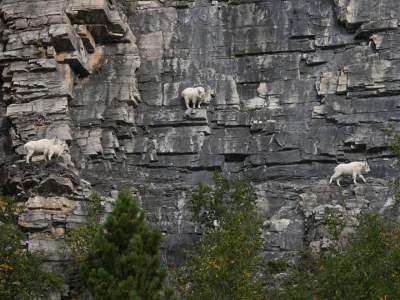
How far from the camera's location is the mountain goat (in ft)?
135

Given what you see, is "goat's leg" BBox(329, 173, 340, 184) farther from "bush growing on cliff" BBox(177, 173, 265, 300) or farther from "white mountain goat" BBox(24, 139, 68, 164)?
"white mountain goat" BBox(24, 139, 68, 164)

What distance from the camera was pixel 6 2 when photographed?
142 feet

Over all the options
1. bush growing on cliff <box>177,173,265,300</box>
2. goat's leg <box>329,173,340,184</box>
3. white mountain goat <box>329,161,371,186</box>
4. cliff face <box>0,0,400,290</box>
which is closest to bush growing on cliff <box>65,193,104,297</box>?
bush growing on cliff <box>177,173,265,300</box>

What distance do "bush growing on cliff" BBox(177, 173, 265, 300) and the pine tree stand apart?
237 cm

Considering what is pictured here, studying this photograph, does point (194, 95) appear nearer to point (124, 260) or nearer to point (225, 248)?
point (225, 248)

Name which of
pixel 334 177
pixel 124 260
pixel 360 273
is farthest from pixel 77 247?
pixel 334 177

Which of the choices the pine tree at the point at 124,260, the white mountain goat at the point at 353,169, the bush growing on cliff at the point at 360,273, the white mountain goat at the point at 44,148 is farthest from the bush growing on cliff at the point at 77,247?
the white mountain goat at the point at 353,169

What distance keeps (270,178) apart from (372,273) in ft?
39.1

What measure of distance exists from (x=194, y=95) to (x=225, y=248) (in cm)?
1301

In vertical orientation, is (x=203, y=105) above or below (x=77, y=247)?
above

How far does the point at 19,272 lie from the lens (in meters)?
30.0

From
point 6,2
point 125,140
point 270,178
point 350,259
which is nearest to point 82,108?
point 125,140

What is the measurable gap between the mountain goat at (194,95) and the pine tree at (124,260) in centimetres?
1356

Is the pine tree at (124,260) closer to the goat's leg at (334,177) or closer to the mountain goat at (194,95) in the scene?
the goat's leg at (334,177)
